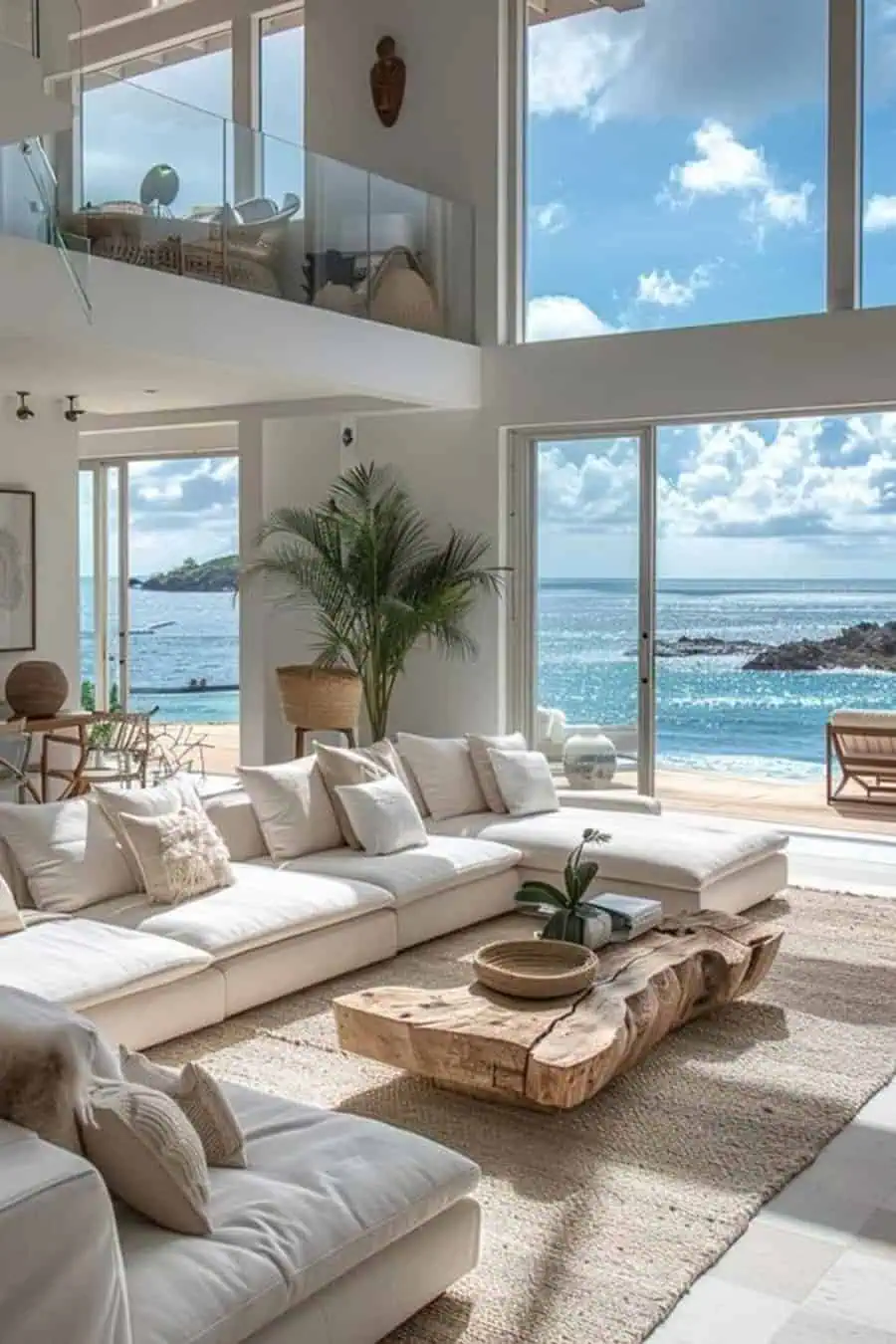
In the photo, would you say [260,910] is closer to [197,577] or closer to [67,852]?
[67,852]

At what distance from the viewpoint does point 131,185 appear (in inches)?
275

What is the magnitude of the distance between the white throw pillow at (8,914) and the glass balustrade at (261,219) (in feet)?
10.9

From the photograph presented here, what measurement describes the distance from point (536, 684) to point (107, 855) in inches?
186

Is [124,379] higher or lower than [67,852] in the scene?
higher

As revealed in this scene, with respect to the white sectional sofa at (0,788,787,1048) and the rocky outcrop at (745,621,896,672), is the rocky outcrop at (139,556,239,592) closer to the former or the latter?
the rocky outcrop at (745,621,896,672)

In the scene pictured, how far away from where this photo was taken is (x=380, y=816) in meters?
6.02

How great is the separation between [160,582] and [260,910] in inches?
336

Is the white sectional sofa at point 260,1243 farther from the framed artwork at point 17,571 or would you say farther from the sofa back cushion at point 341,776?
the framed artwork at point 17,571

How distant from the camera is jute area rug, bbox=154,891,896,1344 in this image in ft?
10.1

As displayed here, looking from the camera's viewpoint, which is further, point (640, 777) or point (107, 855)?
point (640, 777)

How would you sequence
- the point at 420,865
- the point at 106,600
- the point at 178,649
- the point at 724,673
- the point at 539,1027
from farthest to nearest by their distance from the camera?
1. the point at 178,649
2. the point at 724,673
3. the point at 106,600
4. the point at 420,865
5. the point at 539,1027

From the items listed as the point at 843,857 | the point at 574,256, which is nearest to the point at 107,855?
the point at 843,857

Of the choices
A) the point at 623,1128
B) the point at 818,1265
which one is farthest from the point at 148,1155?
the point at 623,1128

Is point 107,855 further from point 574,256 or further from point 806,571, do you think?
point 806,571
